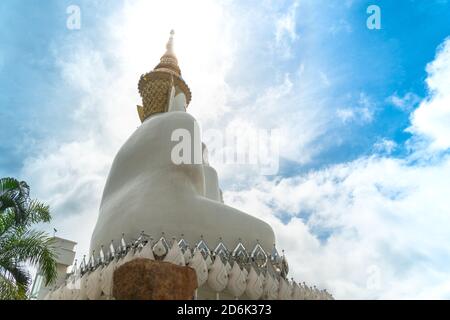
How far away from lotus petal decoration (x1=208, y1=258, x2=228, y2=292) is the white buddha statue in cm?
95

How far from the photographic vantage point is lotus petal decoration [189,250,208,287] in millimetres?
6133

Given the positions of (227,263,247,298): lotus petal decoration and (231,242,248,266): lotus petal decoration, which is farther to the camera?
(231,242,248,266): lotus petal decoration

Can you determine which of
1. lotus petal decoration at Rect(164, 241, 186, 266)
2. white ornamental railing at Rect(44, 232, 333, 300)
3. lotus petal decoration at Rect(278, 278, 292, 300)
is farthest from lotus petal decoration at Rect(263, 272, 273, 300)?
lotus petal decoration at Rect(164, 241, 186, 266)

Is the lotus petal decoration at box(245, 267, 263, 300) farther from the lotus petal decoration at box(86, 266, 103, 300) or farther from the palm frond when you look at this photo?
the palm frond

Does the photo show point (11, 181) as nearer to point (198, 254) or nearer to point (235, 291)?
point (198, 254)

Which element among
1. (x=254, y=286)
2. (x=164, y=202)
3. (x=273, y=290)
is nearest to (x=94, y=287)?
(x=164, y=202)

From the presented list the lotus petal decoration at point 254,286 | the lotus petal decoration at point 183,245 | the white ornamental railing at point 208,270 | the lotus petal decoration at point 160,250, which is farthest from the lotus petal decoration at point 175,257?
the lotus petal decoration at point 254,286

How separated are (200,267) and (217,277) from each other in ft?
1.13

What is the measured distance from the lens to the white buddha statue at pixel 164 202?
24.3 feet

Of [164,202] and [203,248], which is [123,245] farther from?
[203,248]

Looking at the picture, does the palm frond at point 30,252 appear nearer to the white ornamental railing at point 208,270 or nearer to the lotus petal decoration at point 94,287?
the white ornamental railing at point 208,270

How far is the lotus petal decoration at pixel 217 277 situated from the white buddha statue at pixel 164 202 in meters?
0.95
